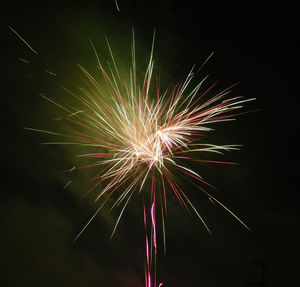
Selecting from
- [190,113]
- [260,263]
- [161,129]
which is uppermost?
[190,113]

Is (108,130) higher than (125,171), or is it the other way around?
(108,130)

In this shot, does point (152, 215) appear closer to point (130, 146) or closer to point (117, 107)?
point (130, 146)

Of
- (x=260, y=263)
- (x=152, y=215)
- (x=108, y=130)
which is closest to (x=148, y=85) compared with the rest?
(x=108, y=130)

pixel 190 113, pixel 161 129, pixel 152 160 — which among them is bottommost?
pixel 152 160

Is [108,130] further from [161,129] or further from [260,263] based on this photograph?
[260,263]

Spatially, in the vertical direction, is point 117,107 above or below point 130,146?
above

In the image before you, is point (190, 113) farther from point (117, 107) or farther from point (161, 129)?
point (117, 107)

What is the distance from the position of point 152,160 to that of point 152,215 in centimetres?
146

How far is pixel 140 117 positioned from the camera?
7.97 metres

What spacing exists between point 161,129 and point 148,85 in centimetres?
119

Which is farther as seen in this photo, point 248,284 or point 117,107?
point 248,284

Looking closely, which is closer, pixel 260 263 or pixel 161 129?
pixel 161 129

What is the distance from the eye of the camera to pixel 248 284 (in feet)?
43.8

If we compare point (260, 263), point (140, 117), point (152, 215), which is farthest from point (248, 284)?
point (140, 117)
